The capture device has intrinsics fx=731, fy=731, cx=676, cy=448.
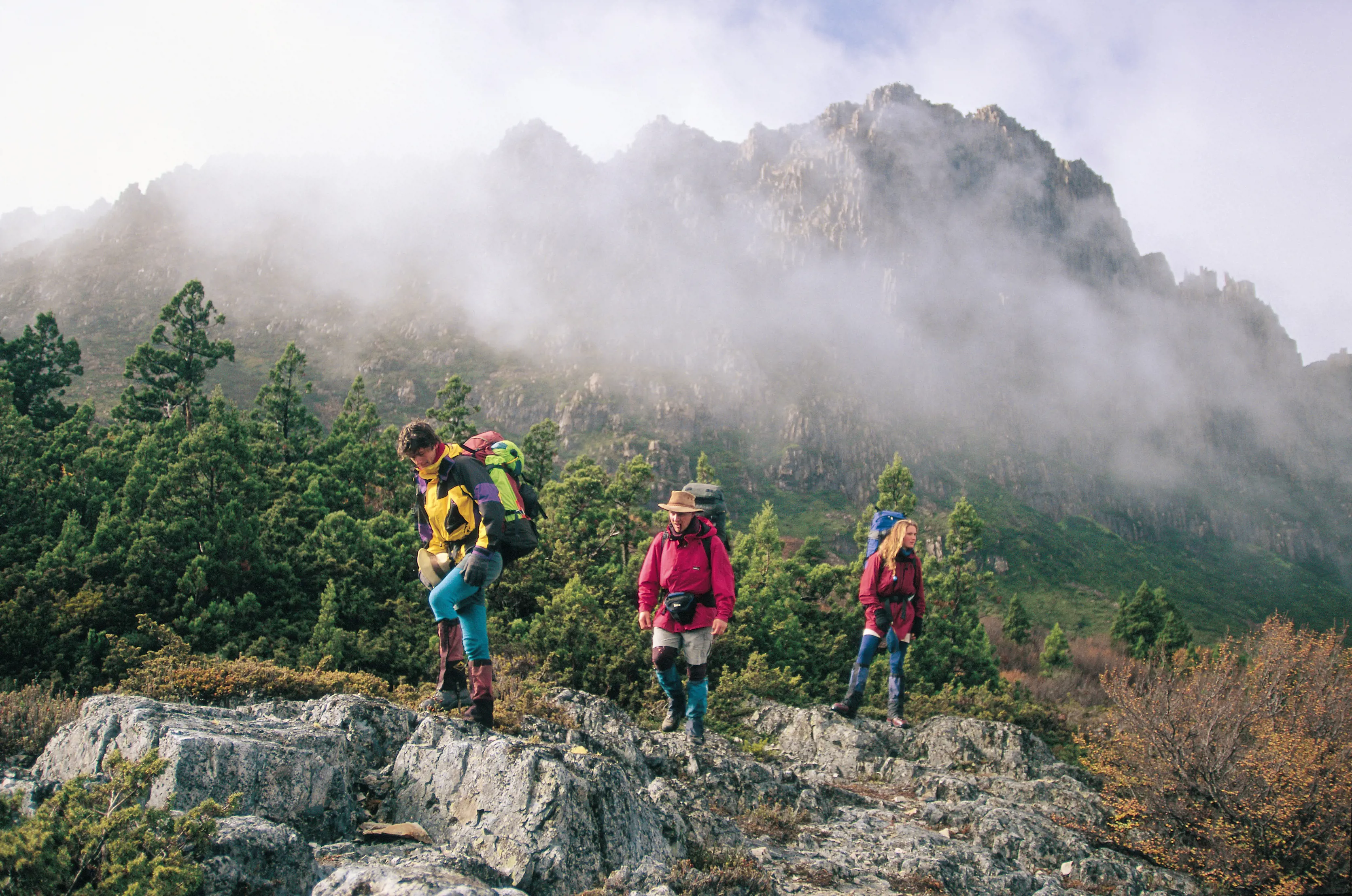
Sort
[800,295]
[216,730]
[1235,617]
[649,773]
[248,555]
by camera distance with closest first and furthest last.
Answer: [216,730], [649,773], [248,555], [1235,617], [800,295]

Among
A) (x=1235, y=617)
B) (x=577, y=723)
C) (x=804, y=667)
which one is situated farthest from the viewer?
(x=1235, y=617)

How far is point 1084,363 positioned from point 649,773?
220m

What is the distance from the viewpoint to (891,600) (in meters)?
10.5

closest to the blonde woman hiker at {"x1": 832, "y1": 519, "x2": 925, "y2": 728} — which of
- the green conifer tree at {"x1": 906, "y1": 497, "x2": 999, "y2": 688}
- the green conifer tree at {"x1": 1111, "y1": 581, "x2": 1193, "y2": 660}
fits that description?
the green conifer tree at {"x1": 906, "y1": 497, "x2": 999, "y2": 688}

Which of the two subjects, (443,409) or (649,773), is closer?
(649,773)

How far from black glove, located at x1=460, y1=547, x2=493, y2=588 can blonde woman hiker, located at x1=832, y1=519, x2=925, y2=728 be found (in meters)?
6.28

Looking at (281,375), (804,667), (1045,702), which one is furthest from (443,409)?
(1045,702)

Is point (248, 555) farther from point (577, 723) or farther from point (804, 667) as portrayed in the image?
point (804, 667)

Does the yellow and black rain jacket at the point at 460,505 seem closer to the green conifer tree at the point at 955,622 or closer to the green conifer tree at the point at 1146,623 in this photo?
the green conifer tree at the point at 955,622

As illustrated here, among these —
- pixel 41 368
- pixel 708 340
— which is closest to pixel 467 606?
pixel 41 368

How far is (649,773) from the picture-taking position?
22.3 feet

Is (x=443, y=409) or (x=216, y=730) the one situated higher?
(x=443, y=409)

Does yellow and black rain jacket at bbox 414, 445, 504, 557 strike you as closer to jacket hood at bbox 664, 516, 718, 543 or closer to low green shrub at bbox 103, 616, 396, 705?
low green shrub at bbox 103, 616, 396, 705

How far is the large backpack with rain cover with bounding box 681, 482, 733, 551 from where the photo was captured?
8.64 m
